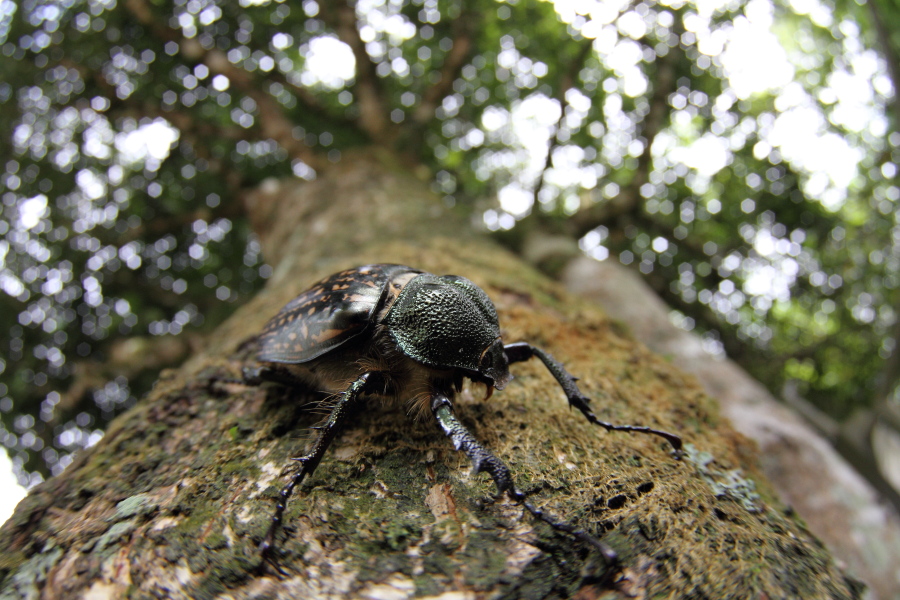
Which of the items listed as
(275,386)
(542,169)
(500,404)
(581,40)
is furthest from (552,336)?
(581,40)

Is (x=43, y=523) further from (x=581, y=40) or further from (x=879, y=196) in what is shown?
(x=879, y=196)

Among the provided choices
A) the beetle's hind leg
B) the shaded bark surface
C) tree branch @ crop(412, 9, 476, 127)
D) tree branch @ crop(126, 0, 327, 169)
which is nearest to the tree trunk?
the beetle's hind leg

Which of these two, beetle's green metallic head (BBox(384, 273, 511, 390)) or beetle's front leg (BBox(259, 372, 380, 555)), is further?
beetle's green metallic head (BBox(384, 273, 511, 390))

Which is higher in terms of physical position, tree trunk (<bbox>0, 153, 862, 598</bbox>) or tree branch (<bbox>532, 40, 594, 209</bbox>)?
tree branch (<bbox>532, 40, 594, 209</bbox>)

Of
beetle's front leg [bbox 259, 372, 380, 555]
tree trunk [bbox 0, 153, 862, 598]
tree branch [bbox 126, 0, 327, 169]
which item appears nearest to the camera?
tree trunk [bbox 0, 153, 862, 598]

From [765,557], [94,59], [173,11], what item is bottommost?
[765,557]

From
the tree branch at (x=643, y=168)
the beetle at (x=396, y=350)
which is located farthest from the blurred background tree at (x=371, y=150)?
the beetle at (x=396, y=350)

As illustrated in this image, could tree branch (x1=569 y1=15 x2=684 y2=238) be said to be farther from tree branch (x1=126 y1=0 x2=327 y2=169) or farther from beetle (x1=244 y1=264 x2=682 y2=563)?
beetle (x1=244 y1=264 x2=682 y2=563)
